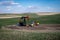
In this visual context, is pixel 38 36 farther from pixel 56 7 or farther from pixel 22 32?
pixel 56 7

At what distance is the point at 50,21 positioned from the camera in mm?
1914

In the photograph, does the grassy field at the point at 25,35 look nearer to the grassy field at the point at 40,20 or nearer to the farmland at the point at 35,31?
the farmland at the point at 35,31

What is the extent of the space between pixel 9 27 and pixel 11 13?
186 mm

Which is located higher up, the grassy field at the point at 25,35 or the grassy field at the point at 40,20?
the grassy field at the point at 40,20

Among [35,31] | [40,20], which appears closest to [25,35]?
[35,31]

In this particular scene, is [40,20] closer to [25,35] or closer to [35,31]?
[35,31]

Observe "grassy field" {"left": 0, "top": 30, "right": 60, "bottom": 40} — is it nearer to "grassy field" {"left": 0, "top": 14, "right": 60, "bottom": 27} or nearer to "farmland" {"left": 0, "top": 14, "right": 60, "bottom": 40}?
"farmland" {"left": 0, "top": 14, "right": 60, "bottom": 40}

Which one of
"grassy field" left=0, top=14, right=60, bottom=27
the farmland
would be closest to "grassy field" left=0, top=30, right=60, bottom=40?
the farmland

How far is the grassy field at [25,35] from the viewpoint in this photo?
1.87 metres

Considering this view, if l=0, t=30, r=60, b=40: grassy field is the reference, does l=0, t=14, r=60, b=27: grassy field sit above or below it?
above

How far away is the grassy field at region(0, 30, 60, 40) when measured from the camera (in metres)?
1.87

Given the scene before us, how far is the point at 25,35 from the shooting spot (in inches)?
74.1

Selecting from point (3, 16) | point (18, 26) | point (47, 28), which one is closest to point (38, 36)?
point (47, 28)

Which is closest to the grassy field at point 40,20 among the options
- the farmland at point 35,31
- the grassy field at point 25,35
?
the farmland at point 35,31
